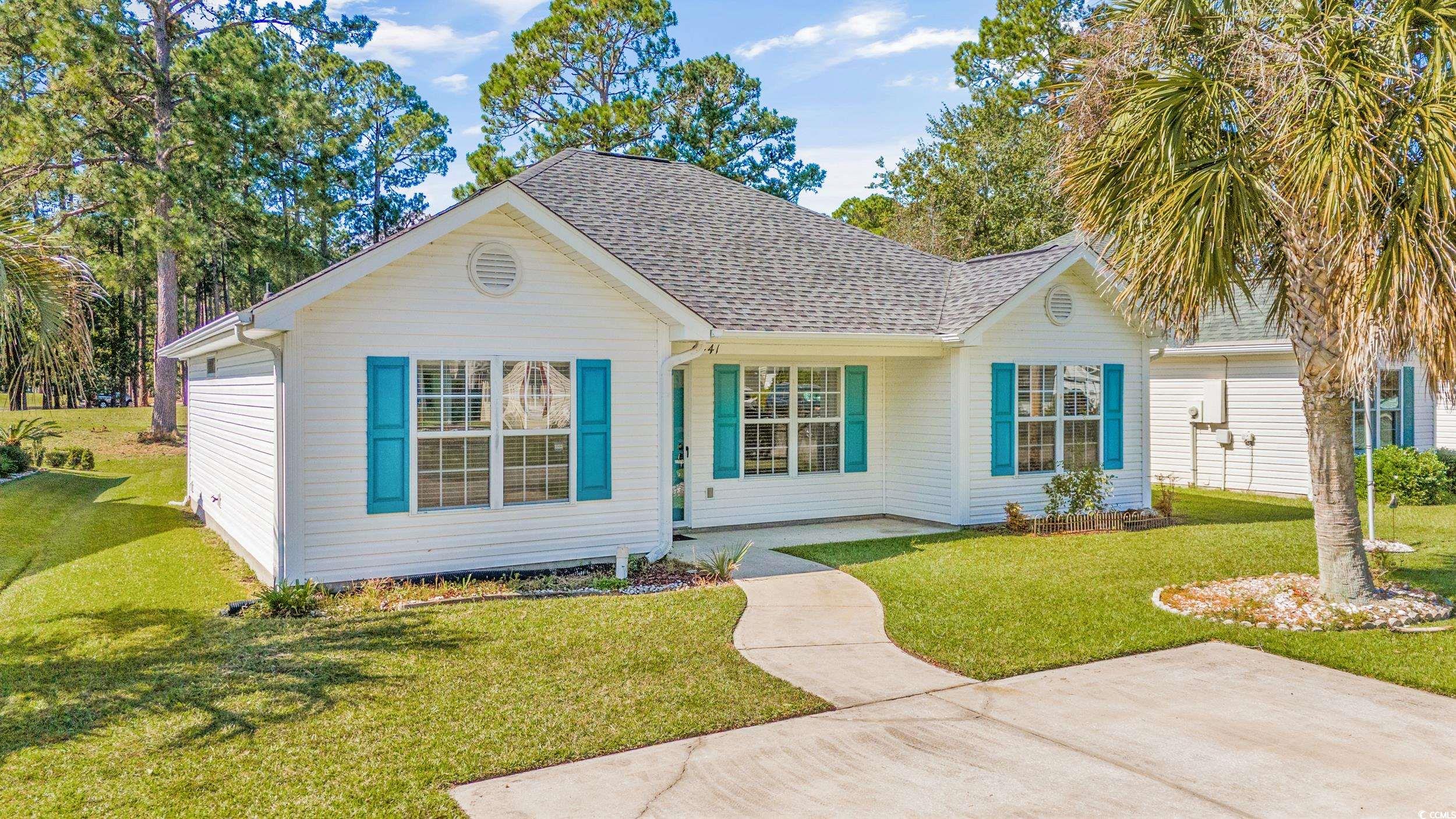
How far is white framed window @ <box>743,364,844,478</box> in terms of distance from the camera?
42.9 ft

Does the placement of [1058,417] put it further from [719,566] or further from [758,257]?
[719,566]

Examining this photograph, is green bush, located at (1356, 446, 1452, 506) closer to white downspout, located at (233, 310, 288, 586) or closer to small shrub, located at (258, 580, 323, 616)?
small shrub, located at (258, 580, 323, 616)

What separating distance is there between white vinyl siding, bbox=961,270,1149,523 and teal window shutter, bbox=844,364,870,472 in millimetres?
1596

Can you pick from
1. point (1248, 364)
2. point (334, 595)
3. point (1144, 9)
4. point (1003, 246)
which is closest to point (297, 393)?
point (334, 595)

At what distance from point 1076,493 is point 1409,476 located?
6.67 metres

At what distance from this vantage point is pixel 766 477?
13.2 meters

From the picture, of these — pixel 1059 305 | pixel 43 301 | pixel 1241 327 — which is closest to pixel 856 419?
pixel 1059 305

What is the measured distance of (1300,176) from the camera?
729 centimetres

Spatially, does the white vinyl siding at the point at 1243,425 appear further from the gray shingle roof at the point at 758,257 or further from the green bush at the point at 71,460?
the green bush at the point at 71,460

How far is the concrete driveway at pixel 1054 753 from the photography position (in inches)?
174

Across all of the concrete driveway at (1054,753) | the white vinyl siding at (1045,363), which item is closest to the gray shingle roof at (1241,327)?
the white vinyl siding at (1045,363)

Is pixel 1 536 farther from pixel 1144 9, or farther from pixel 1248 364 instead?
pixel 1248 364

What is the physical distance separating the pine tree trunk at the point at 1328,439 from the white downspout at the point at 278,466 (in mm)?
9081

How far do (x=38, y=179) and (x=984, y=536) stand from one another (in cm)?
2176
